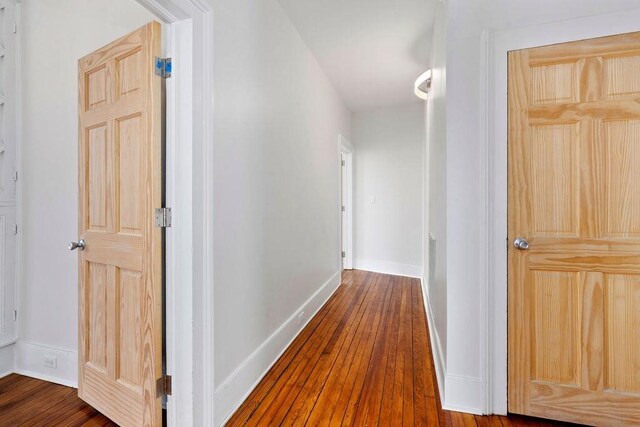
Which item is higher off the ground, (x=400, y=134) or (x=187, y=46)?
(x=400, y=134)

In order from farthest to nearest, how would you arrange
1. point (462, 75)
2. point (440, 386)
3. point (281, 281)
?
point (281, 281) → point (440, 386) → point (462, 75)

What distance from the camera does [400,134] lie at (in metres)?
4.67

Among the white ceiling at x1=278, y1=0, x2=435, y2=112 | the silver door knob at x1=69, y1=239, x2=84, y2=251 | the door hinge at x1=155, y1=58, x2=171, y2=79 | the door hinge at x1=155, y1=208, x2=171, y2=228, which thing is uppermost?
the white ceiling at x1=278, y1=0, x2=435, y2=112

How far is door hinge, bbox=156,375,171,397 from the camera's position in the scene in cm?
137

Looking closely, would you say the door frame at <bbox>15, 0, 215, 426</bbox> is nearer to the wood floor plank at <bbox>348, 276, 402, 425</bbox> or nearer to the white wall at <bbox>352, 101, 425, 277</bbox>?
the wood floor plank at <bbox>348, 276, 402, 425</bbox>

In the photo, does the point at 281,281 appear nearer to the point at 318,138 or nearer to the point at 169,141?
the point at 169,141

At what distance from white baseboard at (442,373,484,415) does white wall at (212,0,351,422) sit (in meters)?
1.13

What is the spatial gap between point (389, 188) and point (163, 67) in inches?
153

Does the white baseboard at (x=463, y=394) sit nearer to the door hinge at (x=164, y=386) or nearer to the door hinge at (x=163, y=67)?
the door hinge at (x=164, y=386)

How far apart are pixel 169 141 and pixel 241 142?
0.44 metres

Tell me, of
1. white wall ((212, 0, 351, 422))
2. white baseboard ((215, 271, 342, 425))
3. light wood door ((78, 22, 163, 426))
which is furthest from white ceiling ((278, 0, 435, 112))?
white baseboard ((215, 271, 342, 425))

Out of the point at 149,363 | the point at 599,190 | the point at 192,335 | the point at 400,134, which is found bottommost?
the point at 149,363

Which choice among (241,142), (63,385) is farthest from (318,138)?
(63,385)

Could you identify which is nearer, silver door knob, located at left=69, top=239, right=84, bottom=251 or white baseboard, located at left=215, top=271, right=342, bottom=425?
white baseboard, located at left=215, top=271, right=342, bottom=425
